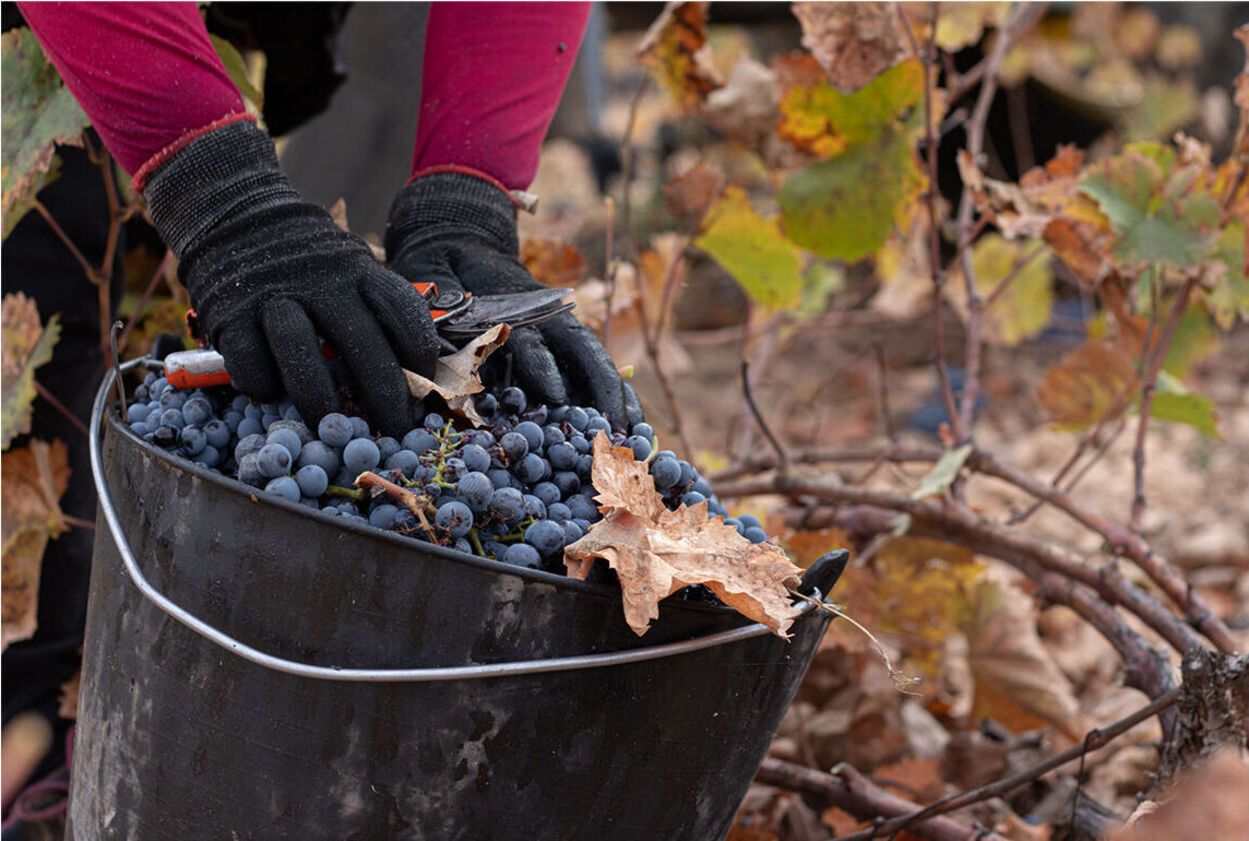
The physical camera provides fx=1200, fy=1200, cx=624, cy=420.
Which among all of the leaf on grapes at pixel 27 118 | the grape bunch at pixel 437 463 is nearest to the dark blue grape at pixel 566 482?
the grape bunch at pixel 437 463

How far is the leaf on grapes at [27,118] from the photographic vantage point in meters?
1.32

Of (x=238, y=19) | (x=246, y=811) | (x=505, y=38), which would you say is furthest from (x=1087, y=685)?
(x=238, y=19)

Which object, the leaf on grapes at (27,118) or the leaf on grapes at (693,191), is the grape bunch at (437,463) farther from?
the leaf on grapes at (693,191)

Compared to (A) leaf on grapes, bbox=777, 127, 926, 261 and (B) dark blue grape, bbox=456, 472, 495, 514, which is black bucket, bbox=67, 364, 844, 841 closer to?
(B) dark blue grape, bbox=456, 472, 495, 514

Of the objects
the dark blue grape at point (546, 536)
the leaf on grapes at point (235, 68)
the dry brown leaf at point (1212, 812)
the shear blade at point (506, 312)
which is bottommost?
the dark blue grape at point (546, 536)

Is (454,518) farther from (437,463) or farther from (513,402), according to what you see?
(513,402)

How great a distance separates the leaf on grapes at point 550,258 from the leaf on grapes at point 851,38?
0.46m

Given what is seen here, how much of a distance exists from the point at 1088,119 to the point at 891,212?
393cm

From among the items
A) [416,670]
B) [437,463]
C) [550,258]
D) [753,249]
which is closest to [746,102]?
[753,249]

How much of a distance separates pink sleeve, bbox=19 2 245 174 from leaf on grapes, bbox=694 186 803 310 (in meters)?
0.88

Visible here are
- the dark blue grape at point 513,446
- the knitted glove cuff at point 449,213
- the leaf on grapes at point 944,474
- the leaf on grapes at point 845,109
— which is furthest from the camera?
the leaf on grapes at point 845,109

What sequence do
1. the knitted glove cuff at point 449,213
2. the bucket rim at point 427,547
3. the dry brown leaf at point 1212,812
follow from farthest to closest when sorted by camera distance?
the knitted glove cuff at point 449,213, the bucket rim at point 427,547, the dry brown leaf at point 1212,812

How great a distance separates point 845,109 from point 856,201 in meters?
0.14

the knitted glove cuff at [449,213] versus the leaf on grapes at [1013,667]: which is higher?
the knitted glove cuff at [449,213]
